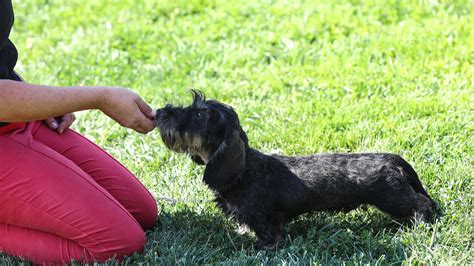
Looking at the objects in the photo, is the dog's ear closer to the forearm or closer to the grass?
the grass

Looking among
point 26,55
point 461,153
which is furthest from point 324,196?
point 26,55

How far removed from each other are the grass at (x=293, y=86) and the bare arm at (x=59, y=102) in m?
0.88

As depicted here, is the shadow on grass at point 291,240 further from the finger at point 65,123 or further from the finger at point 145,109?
the finger at point 65,123

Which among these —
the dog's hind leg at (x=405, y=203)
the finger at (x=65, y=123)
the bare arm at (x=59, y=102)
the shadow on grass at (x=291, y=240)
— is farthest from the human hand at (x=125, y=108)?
the dog's hind leg at (x=405, y=203)

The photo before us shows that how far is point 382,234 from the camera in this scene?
4.42 metres

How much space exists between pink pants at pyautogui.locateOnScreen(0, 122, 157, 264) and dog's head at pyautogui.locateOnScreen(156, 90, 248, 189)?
0.55 metres

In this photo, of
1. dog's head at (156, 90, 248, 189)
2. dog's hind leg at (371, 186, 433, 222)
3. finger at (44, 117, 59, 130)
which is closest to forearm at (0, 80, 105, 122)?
dog's head at (156, 90, 248, 189)

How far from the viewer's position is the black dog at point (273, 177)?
14.4 feet

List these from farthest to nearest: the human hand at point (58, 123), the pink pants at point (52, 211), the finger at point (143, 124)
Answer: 1. the human hand at point (58, 123)
2. the finger at point (143, 124)
3. the pink pants at point (52, 211)

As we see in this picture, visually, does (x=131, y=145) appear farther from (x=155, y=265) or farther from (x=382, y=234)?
(x=382, y=234)

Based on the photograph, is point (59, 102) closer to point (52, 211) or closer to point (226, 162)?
point (52, 211)

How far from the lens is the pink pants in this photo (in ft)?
13.0

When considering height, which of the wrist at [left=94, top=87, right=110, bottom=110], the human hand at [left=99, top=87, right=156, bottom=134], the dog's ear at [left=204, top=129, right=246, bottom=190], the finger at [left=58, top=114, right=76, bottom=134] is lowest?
the dog's ear at [left=204, top=129, right=246, bottom=190]

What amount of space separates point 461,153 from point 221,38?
3737 mm
